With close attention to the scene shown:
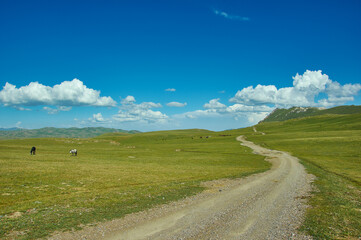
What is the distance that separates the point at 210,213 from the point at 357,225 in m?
10.5

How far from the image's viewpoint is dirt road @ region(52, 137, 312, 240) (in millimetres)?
13086

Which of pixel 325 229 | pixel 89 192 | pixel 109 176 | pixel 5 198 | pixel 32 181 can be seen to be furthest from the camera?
pixel 109 176

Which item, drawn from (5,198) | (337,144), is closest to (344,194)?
(5,198)

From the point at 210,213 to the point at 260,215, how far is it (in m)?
4.05

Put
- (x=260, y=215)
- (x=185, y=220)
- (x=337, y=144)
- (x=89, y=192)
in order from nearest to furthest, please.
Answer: (x=185, y=220) → (x=260, y=215) → (x=89, y=192) → (x=337, y=144)

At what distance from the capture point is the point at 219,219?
1577 centimetres

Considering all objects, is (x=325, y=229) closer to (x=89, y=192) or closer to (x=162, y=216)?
(x=162, y=216)

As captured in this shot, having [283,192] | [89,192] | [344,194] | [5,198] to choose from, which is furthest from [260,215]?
[5,198]

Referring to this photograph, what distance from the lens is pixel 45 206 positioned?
17.7 metres

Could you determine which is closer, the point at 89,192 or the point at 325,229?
the point at 325,229

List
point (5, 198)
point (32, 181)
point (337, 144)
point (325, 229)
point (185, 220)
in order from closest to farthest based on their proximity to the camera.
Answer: point (325, 229) → point (185, 220) → point (5, 198) → point (32, 181) → point (337, 144)

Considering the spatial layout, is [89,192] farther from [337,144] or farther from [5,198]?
[337,144]

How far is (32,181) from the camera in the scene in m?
26.7

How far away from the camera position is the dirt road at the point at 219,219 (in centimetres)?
1309
